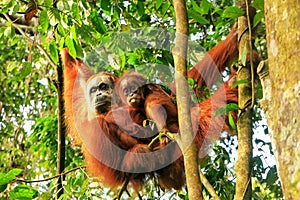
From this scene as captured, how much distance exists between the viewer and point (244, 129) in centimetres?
226

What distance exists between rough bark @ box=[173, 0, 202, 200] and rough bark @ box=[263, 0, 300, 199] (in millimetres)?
687

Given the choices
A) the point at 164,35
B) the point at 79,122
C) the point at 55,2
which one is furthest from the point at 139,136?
the point at 55,2

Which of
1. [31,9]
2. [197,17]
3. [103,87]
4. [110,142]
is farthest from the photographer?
[103,87]

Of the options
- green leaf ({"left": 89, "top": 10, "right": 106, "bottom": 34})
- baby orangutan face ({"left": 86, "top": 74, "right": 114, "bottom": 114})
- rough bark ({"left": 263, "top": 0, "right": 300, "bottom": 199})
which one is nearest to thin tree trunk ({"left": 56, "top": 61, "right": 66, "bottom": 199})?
baby orangutan face ({"left": 86, "top": 74, "right": 114, "bottom": 114})

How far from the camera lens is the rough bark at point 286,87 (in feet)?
3.99

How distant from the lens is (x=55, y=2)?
3594 mm

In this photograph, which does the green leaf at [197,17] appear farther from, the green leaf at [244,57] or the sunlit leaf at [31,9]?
the sunlit leaf at [31,9]

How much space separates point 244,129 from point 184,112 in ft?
1.05

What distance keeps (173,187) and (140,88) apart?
0.84 metres

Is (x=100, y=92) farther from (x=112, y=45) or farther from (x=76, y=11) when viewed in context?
(x=76, y=11)

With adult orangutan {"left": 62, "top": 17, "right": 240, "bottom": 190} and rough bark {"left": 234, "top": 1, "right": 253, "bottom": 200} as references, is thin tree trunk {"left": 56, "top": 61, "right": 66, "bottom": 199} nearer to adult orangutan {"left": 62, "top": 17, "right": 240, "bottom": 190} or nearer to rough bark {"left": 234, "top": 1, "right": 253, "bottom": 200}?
adult orangutan {"left": 62, "top": 17, "right": 240, "bottom": 190}

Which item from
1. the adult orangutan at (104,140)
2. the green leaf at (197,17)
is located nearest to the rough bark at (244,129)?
the green leaf at (197,17)

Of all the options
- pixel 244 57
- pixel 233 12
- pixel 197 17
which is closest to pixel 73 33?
pixel 197 17

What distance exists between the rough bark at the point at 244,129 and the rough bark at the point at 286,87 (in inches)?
28.5
